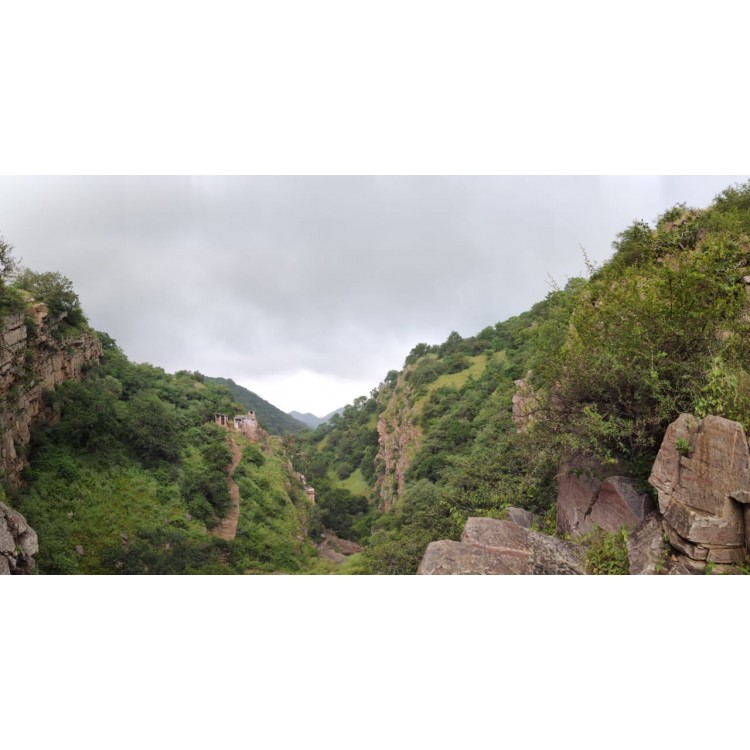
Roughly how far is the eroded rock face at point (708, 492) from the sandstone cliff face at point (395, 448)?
85.1 feet

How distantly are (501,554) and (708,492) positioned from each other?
8.29ft

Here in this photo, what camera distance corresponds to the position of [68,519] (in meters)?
14.1

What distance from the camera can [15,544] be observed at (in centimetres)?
649

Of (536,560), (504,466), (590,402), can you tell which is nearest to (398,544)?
(504,466)

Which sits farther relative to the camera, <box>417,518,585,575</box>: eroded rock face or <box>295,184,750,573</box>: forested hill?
<box>295,184,750,573</box>: forested hill

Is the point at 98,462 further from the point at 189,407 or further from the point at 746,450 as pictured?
the point at 746,450

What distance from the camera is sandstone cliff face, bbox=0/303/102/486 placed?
13.7 metres

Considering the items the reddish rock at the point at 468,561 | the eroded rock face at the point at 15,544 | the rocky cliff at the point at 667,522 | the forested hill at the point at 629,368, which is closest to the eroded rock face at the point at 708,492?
the rocky cliff at the point at 667,522

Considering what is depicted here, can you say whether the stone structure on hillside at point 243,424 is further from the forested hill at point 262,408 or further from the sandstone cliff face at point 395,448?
the forested hill at point 262,408

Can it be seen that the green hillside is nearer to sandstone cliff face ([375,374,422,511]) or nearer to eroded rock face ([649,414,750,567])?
sandstone cliff face ([375,374,422,511])

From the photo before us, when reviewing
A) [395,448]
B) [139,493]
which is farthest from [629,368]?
[395,448]

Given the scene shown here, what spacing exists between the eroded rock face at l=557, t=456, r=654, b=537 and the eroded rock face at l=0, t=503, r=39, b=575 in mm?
8954

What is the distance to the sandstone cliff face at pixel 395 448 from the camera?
111 feet

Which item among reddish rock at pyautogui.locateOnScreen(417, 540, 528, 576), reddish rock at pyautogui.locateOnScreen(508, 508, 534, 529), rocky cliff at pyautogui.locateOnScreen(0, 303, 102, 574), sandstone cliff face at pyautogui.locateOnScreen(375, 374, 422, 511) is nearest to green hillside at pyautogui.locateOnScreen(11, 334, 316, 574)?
rocky cliff at pyautogui.locateOnScreen(0, 303, 102, 574)
